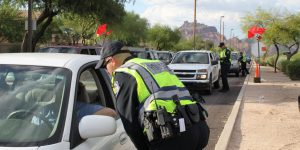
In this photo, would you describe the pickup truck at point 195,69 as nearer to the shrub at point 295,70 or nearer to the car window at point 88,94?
the shrub at point 295,70

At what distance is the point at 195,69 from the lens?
18625 millimetres

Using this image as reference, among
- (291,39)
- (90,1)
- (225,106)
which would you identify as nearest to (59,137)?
(225,106)

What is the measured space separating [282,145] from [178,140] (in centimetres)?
529

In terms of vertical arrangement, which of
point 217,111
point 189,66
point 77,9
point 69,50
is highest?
point 77,9

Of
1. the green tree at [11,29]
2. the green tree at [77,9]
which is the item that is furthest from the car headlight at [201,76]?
the green tree at [11,29]

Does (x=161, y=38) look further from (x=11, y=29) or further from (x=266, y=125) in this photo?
(x=266, y=125)

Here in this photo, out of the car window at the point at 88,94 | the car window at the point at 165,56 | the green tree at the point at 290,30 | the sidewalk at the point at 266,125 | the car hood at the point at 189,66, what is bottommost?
the sidewalk at the point at 266,125

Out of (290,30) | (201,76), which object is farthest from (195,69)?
(290,30)

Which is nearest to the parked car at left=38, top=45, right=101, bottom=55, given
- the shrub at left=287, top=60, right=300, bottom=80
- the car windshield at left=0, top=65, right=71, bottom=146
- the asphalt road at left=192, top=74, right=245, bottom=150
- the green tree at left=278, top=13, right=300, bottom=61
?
the asphalt road at left=192, top=74, right=245, bottom=150

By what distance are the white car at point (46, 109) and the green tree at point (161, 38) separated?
75734 mm

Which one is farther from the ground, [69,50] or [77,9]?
[77,9]

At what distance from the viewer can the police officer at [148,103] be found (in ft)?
11.7

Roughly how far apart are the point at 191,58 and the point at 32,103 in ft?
54.7

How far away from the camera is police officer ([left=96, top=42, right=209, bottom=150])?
3559 millimetres
